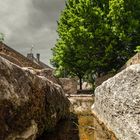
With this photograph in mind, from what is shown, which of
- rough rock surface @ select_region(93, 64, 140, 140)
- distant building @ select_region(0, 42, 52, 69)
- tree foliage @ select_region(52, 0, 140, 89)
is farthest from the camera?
tree foliage @ select_region(52, 0, 140, 89)

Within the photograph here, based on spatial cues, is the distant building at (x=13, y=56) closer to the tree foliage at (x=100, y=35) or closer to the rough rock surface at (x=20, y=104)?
the tree foliage at (x=100, y=35)

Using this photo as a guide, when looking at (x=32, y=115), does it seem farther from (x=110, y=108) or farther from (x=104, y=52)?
(x=104, y=52)

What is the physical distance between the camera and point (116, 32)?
2583cm

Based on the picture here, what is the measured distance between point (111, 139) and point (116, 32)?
1984 centimetres

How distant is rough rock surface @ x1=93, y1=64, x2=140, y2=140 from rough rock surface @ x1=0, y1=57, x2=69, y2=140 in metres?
1.60

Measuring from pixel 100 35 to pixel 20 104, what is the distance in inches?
805

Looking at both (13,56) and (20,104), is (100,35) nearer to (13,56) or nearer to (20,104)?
(13,56)

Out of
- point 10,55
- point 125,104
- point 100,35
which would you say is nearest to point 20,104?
point 125,104

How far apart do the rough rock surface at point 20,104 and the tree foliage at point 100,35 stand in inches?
721

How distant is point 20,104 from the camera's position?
6.09 metres

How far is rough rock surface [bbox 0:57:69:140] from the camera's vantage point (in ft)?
17.7

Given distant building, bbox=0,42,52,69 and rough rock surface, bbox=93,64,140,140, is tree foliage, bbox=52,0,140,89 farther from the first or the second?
rough rock surface, bbox=93,64,140,140

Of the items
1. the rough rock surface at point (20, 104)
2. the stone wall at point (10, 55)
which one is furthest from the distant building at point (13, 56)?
the rough rock surface at point (20, 104)

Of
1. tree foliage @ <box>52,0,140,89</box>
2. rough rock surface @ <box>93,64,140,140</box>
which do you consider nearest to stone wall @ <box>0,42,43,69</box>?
tree foliage @ <box>52,0,140,89</box>
